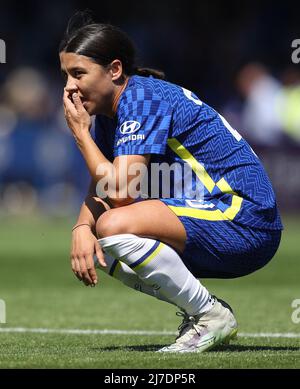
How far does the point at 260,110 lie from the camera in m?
17.9

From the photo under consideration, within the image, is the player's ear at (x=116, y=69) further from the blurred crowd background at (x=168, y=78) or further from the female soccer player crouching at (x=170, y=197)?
the blurred crowd background at (x=168, y=78)

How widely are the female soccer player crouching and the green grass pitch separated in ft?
1.17

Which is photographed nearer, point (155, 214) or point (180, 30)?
point (155, 214)

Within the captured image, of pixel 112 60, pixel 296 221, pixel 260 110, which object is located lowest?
pixel 296 221

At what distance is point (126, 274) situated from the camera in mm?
5508

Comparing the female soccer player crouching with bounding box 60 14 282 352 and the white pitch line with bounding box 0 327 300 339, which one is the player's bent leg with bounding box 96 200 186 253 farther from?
the white pitch line with bounding box 0 327 300 339

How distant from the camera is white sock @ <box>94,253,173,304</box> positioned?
547 cm

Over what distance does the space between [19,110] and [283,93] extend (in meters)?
4.97

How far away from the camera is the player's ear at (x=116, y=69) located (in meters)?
5.46

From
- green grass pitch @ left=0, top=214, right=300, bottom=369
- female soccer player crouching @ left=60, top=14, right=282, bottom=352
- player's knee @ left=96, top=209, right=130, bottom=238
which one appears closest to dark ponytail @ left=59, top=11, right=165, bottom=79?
female soccer player crouching @ left=60, top=14, right=282, bottom=352

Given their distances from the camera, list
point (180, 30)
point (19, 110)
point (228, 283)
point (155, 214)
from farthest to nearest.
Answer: point (180, 30)
point (19, 110)
point (228, 283)
point (155, 214)
